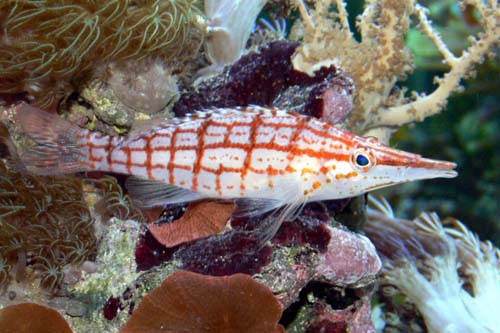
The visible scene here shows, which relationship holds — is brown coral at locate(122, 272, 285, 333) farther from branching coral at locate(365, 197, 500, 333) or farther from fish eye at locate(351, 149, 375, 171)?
branching coral at locate(365, 197, 500, 333)

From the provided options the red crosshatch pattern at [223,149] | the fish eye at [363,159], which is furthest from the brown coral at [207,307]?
the fish eye at [363,159]

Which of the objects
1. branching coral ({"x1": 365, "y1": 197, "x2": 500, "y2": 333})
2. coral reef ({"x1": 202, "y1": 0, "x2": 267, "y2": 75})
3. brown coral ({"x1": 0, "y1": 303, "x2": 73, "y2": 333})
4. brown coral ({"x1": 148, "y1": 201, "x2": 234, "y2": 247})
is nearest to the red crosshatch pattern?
brown coral ({"x1": 148, "y1": 201, "x2": 234, "y2": 247})

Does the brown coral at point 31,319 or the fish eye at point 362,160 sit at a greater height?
the fish eye at point 362,160

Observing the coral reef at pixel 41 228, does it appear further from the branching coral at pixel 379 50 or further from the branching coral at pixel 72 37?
the branching coral at pixel 379 50

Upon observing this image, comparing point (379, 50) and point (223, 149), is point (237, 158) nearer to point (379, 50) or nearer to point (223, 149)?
point (223, 149)

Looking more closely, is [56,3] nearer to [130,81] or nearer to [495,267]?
[130,81]

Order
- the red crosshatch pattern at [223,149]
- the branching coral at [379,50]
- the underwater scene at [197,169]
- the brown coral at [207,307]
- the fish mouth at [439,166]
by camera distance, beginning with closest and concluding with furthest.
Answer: the brown coral at [207,307] → the fish mouth at [439,166] → the underwater scene at [197,169] → the red crosshatch pattern at [223,149] → the branching coral at [379,50]

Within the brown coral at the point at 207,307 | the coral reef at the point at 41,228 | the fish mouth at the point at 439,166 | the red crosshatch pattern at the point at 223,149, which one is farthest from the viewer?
the coral reef at the point at 41,228

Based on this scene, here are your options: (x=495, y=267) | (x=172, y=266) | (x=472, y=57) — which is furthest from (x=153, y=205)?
(x=495, y=267)
